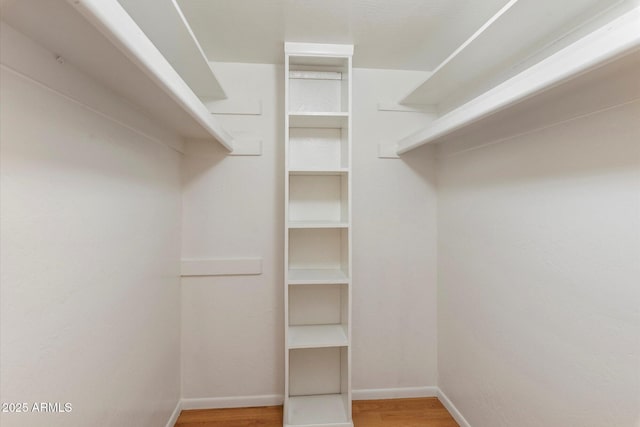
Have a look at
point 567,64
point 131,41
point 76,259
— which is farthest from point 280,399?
point 567,64

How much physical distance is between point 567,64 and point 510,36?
1.87 feet

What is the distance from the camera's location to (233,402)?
1850 mm

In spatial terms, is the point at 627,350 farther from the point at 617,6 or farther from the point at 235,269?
the point at 235,269

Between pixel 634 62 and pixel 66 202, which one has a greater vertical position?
pixel 634 62

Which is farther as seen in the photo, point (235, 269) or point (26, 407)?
point (235, 269)

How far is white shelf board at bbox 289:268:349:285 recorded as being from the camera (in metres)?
1.64

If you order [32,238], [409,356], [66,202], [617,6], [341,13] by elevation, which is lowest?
[409,356]

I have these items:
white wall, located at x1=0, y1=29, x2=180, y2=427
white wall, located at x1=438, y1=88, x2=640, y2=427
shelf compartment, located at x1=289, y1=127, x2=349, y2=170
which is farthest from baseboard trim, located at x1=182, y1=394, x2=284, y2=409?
shelf compartment, located at x1=289, y1=127, x2=349, y2=170

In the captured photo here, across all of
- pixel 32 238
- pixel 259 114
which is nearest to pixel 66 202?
Answer: pixel 32 238

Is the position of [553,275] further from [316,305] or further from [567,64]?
[316,305]

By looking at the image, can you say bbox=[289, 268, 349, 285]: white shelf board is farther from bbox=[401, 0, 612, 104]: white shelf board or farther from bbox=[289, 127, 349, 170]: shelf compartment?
bbox=[401, 0, 612, 104]: white shelf board

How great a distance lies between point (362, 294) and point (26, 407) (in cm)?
162

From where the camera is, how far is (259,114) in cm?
189

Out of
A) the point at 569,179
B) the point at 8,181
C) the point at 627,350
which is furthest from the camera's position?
the point at 569,179
